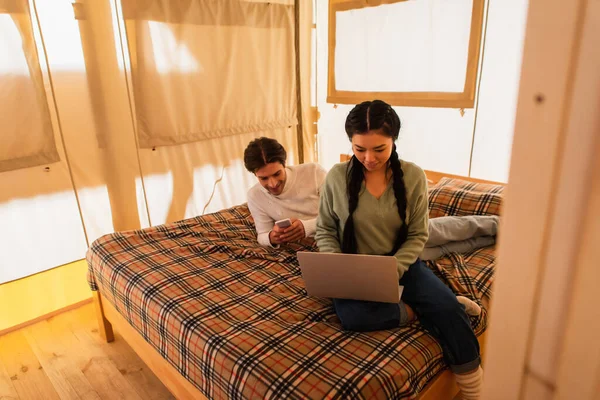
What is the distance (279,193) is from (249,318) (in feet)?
2.53

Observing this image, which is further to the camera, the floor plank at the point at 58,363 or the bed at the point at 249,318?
the floor plank at the point at 58,363

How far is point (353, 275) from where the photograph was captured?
1.31 metres

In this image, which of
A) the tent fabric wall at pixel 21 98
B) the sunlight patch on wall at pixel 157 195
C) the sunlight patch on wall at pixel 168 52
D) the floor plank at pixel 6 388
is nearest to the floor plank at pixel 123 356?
the floor plank at pixel 6 388

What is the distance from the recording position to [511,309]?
0.37m

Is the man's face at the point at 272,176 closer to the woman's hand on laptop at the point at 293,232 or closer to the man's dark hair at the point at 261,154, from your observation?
the man's dark hair at the point at 261,154

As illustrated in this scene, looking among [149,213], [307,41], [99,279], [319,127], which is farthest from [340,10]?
[99,279]

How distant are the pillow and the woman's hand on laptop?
2.41 ft

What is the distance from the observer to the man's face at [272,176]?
191 centimetres

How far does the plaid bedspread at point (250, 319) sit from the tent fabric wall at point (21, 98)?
61 cm

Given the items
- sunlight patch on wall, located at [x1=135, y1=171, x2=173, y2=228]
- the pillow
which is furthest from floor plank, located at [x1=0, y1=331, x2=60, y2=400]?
the pillow

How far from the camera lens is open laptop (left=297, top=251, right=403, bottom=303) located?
1248 mm

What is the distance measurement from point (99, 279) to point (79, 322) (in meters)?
0.60

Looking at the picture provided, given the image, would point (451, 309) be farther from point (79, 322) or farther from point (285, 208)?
point (79, 322)

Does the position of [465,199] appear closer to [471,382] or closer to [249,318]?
[471,382]
